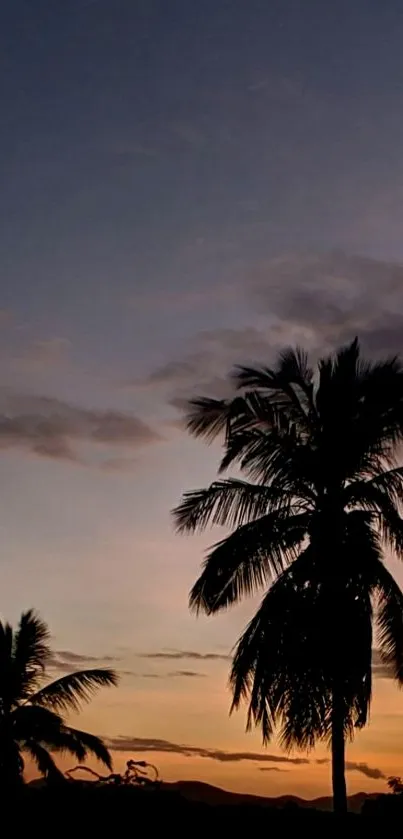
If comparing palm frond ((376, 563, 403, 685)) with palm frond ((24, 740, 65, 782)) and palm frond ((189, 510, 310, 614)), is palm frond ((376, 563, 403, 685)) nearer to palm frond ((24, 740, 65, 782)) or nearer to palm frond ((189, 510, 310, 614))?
palm frond ((189, 510, 310, 614))

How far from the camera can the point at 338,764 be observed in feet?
69.5

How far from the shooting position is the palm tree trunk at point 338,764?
20.7m

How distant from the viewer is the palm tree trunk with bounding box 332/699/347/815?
67.8 feet

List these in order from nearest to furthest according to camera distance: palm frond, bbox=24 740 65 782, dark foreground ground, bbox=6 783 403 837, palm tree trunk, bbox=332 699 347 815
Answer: dark foreground ground, bbox=6 783 403 837, palm tree trunk, bbox=332 699 347 815, palm frond, bbox=24 740 65 782

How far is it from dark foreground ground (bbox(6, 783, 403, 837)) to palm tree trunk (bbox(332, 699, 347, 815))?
24 cm

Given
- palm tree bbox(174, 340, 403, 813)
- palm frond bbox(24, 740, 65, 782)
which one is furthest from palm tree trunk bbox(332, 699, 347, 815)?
palm frond bbox(24, 740, 65, 782)

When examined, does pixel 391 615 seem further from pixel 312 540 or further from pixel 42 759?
pixel 42 759

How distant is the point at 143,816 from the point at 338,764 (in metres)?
3.72

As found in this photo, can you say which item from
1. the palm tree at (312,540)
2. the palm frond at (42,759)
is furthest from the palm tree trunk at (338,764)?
the palm frond at (42,759)

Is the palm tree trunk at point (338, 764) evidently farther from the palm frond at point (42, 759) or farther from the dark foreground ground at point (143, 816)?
the palm frond at point (42, 759)

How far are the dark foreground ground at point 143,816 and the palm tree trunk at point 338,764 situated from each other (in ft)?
0.78

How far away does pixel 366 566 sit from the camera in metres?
22.3

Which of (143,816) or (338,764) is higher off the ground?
(338,764)

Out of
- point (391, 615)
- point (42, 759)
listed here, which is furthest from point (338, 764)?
point (42, 759)
